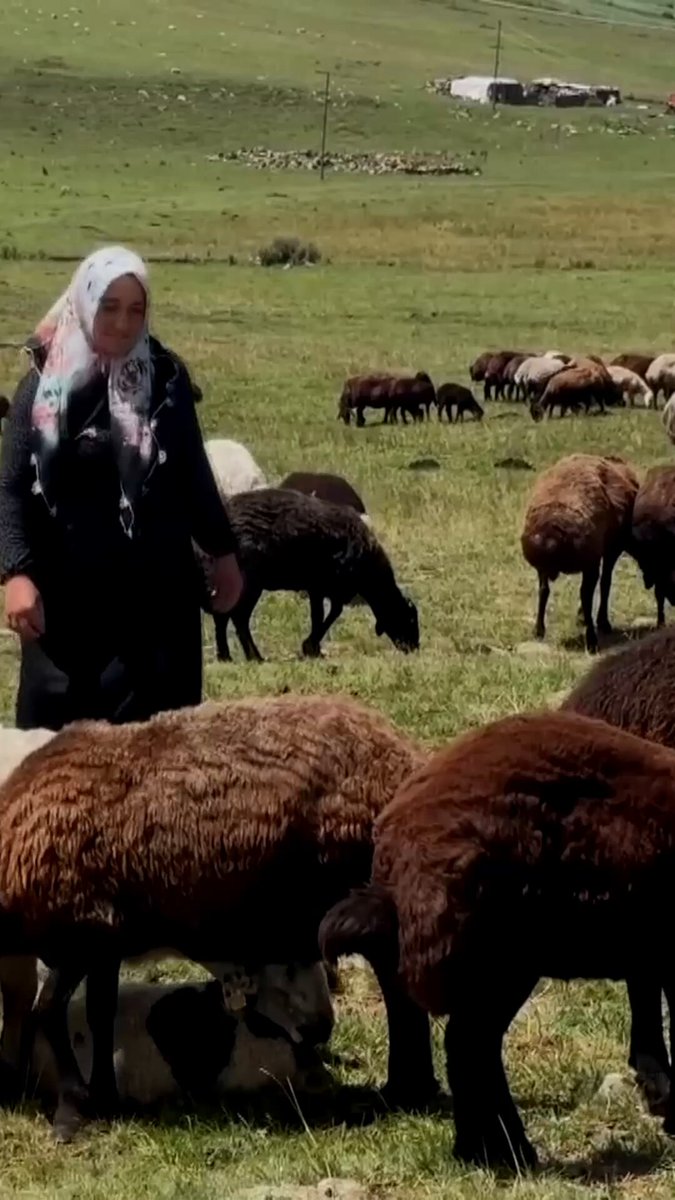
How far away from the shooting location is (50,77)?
10731 centimetres

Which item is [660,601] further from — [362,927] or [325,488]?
[362,927]

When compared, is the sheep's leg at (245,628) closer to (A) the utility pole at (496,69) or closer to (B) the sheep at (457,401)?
(B) the sheep at (457,401)

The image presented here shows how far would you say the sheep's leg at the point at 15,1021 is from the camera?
6.03 metres

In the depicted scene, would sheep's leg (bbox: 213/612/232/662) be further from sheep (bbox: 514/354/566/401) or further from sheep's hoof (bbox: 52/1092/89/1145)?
sheep (bbox: 514/354/566/401)

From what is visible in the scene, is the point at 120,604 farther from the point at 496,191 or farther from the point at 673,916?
the point at 496,191

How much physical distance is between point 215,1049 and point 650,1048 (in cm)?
129

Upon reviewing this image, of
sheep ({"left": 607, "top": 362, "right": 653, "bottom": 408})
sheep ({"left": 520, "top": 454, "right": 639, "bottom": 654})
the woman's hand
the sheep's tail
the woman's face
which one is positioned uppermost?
the woman's face

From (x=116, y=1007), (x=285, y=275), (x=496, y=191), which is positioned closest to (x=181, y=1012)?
(x=116, y=1007)

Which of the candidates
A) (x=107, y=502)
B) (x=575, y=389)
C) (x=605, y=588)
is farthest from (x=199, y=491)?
(x=575, y=389)

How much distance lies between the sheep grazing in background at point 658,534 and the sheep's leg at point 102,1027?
9189 mm

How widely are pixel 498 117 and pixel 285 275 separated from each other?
63.2 meters

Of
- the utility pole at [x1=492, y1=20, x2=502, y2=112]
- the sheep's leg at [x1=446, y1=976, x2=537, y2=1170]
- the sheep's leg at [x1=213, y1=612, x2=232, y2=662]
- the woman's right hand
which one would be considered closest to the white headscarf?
the woman's right hand

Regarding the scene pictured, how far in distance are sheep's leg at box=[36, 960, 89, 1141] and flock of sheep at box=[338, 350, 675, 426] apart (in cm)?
2347

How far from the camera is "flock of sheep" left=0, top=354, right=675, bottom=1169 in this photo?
4.95m
